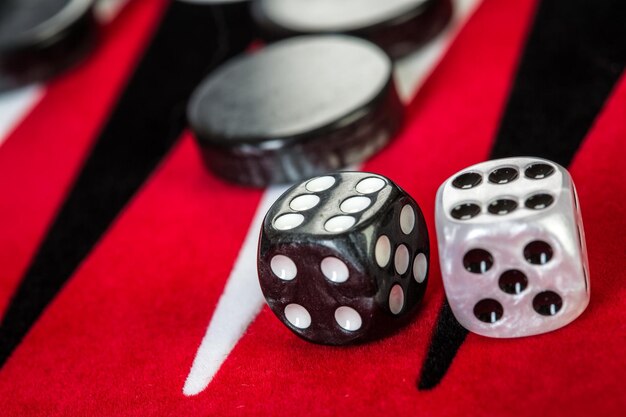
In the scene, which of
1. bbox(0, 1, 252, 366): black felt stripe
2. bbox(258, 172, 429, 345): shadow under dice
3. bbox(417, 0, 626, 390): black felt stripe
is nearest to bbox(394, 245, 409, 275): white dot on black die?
bbox(258, 172, 429, 345): shadow under dice

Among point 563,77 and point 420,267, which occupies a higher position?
point 420,267

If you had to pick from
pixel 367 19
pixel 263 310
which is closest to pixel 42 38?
pixel 367 19

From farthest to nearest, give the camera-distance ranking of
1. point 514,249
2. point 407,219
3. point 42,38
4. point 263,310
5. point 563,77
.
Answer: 1. point 42,38
2. point 563,77
3. point 263,310
4. point 407,219
5. point 514,249

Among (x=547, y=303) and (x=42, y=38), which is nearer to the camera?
(x=547, y=303)

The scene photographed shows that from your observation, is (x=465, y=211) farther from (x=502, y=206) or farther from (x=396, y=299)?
(x=396, y=299)

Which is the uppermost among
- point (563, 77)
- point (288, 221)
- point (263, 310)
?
point (288, 221)

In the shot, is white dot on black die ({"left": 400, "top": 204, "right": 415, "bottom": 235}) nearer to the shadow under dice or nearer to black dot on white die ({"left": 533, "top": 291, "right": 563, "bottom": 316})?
the shadow under dice

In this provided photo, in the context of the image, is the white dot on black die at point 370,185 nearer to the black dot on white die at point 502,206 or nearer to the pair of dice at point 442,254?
the pair of dice at point 442,254
